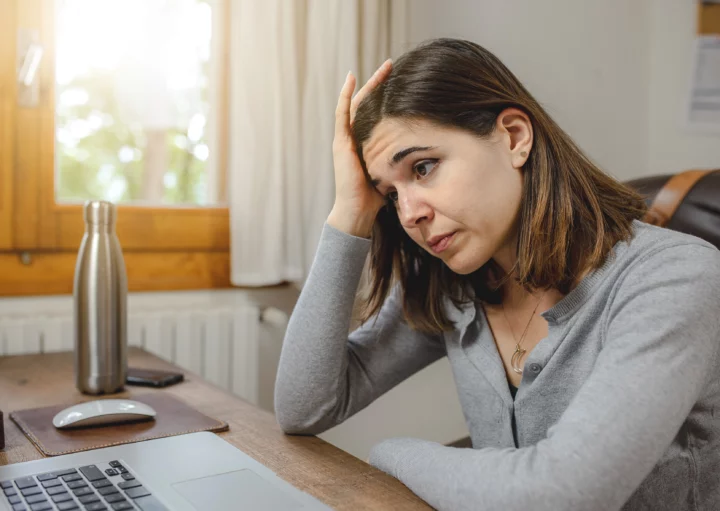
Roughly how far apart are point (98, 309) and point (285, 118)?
29.2 inches

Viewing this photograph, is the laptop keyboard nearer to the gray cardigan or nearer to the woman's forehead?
the gray cardigan

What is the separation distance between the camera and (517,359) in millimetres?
1028

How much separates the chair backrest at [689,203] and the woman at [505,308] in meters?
0.25

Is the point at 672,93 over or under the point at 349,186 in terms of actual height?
over

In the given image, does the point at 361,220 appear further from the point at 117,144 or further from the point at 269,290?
the point at 117,144

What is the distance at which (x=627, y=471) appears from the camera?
63cm

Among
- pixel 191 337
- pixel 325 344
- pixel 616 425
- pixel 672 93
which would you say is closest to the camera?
pixel 616 425

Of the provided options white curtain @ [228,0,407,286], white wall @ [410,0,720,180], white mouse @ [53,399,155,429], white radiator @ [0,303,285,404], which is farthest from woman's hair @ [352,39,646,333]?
white wall @ [410,0,720,180]

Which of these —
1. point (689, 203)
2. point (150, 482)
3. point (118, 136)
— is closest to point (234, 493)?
point (150, 482)

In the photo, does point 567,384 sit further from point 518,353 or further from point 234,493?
point 234,493

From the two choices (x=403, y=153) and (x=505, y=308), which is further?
(x=505, y=308)

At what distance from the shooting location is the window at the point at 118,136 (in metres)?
1.52

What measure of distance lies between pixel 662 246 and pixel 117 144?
4.49 feet

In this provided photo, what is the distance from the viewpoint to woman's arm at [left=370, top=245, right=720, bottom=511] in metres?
0.63
